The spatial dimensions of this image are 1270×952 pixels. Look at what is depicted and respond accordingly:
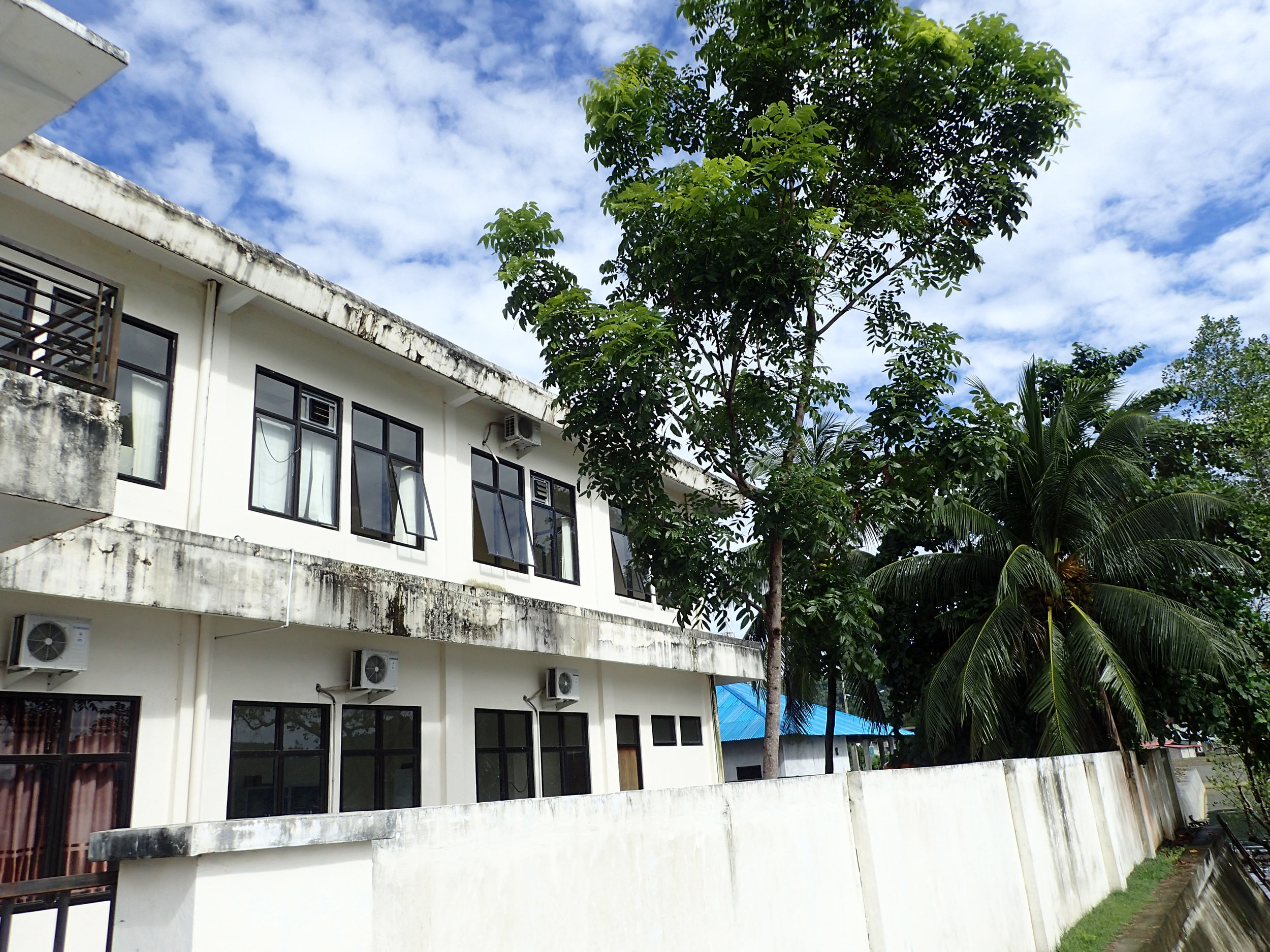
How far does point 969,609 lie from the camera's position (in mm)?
15797

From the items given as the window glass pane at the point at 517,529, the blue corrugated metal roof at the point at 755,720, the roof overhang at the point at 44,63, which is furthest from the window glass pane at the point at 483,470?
the blue corrugated metal roof at the point at 755,720

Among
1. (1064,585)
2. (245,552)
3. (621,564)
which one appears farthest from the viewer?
(1064,585)

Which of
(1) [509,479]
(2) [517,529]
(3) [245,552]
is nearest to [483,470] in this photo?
(1) [509,479]

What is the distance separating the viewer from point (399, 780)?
30.0ft

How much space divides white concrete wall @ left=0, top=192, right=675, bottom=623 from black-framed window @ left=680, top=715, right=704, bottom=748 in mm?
3486

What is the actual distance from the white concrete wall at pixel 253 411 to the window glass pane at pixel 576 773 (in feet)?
6.24

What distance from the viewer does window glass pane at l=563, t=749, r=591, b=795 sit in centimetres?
1158

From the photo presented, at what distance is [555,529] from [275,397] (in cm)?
447

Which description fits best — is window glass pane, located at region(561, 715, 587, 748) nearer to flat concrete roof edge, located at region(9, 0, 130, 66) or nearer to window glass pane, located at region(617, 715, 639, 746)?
window glass pane, located at region(617, 715, 639, 746)

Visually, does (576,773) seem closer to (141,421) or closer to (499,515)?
(499,515)

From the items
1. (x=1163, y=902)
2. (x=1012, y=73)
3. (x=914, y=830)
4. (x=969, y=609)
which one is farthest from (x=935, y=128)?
(x=969, y=609)

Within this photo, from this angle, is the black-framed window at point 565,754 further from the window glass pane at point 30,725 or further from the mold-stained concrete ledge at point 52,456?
the mold-stained concrete ledge at point 52,456

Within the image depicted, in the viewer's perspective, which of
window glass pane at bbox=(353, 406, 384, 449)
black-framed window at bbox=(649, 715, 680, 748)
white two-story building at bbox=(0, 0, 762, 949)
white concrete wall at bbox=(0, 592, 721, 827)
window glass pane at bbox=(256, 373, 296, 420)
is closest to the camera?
white two-story building at bbox=(0, 0, 762, 949)

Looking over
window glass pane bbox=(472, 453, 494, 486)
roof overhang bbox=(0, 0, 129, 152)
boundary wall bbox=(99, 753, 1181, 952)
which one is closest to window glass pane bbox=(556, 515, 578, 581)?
window glass pane bbox=(472, 453, 494, 486)
